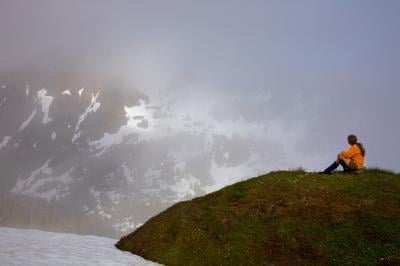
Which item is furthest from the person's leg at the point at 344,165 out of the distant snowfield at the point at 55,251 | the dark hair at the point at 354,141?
the distant snowfield at the point at 55,251

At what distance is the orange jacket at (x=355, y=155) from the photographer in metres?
27.8

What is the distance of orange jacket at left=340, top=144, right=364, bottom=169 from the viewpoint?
27781 millimetres

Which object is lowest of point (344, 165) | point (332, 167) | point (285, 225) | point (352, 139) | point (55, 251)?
point (55, 251)

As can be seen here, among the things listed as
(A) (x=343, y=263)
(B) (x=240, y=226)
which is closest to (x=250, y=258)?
(B) (x=240, y=226)

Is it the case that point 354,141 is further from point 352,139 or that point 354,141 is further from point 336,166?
point 336,166

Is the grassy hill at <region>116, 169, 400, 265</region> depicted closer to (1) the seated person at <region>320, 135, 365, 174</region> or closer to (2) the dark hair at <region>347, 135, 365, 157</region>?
(1) the seated person at <region>320, 135, 365, 174</region>

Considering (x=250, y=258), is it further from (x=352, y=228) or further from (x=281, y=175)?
(x=281, y=175)

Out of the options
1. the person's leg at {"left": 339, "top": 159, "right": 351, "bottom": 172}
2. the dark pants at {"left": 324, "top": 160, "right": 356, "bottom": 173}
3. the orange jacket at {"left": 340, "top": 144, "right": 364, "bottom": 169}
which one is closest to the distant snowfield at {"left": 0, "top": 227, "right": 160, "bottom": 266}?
the dark pants at {"left": 324, "top": 160, "right": 356, "bottom": 173}

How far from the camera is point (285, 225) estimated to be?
23156mm

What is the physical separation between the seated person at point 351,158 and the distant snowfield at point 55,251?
1419 centimetres

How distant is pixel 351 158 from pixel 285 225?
8.34 m

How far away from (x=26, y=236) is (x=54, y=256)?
235 inches

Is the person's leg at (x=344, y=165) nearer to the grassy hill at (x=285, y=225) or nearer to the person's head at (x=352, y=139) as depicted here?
the grassy hill at (x=285, y=225)

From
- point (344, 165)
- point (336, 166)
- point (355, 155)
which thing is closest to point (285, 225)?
point (336, 166)
